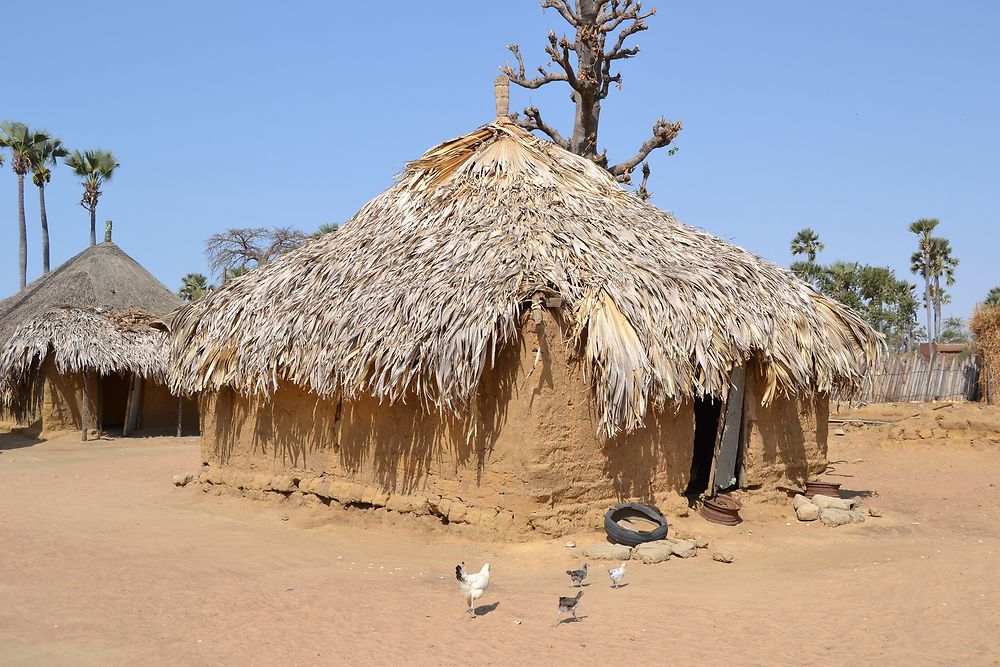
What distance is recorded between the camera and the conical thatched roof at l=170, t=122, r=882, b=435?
7703 mm

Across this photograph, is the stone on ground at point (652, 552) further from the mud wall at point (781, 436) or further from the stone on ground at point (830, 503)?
the stone on ground at point (830, 503)

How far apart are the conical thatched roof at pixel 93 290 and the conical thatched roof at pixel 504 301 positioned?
10.0m

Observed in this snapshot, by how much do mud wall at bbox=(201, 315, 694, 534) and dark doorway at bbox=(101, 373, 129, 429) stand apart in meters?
11.7

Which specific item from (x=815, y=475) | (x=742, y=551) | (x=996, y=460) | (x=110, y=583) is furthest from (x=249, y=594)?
(x=996, y=460)

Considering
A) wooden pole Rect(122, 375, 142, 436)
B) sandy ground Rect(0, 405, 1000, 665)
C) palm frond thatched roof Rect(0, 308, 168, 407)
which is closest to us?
sandy ground Rect(0, 405, 1000, 665)

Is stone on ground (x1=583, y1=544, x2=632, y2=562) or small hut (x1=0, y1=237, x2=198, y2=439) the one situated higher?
small hut (x1=0, y1=237, x2=198, y2=439)

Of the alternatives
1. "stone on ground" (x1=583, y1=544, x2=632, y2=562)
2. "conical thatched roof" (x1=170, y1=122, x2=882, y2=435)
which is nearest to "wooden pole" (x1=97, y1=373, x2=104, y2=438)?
"conical thatched roof" (x1=170, y1=122, x2=882, y2=435)

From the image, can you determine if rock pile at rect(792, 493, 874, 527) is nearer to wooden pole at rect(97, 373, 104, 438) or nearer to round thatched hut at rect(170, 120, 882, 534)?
round thatched hut at rect(170, 120, 882, 534)

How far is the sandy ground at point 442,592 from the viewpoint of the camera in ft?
16.9

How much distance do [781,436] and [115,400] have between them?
626 inches

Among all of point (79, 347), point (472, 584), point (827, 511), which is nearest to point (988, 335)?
point (827, 511)

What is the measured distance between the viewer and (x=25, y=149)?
31.0 metres

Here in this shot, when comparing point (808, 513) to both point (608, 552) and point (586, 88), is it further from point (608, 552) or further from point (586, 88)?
point (586, 88)

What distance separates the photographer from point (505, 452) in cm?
776
